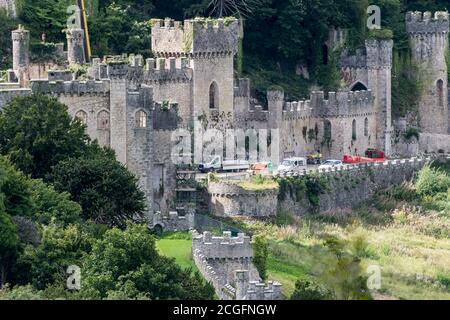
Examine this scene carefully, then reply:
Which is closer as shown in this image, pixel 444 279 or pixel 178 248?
pixel 178 248

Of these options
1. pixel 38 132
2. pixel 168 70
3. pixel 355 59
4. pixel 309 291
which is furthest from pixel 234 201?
pixel 309 291

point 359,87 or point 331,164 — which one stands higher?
point 359,87

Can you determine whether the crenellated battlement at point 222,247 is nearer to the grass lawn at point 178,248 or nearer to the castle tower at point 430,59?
the grass lawn at point 178,248

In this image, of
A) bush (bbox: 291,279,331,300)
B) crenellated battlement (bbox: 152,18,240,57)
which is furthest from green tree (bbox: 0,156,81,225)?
crenellated battlement (bbox: 152,18,240,57)

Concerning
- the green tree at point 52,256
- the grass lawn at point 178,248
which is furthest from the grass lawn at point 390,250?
the green tree at point 52,256

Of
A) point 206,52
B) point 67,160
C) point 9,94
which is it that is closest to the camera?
point 67,160

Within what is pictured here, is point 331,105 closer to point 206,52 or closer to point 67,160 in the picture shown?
point 206,52
